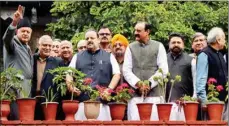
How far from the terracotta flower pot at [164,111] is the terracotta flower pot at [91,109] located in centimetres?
78

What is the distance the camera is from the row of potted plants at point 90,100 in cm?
1147

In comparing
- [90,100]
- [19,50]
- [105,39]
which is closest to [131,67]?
[105,39]

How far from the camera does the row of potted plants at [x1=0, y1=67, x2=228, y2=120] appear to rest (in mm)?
11469

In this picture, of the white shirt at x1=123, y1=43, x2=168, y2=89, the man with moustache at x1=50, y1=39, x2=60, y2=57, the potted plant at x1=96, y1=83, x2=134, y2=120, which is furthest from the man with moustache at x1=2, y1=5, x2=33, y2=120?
the white shirt at x1=123, y1=43, x2=168, y2=89

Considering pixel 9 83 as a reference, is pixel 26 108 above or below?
below

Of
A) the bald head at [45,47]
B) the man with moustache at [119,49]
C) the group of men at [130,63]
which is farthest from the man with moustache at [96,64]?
the bald head at [45,47]

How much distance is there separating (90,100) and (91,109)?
134mm

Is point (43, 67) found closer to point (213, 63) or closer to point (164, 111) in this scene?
point (164, 111)

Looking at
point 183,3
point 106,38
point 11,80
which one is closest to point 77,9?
point 183,3

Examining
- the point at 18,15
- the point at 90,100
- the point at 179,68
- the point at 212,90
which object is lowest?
the point at 90,100

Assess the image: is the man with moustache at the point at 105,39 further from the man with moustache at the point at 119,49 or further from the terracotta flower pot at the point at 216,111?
the terracotta flower pot at the point at 216,111

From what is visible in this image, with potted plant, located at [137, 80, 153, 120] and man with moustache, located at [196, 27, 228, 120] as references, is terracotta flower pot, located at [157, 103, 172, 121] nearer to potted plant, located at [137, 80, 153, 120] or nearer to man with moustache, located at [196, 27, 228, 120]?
potted plant, located at [137, 80, 153, 120]

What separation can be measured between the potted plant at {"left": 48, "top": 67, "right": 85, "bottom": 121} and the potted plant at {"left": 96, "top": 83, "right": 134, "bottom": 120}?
305mm

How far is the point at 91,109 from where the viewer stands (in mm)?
11594
